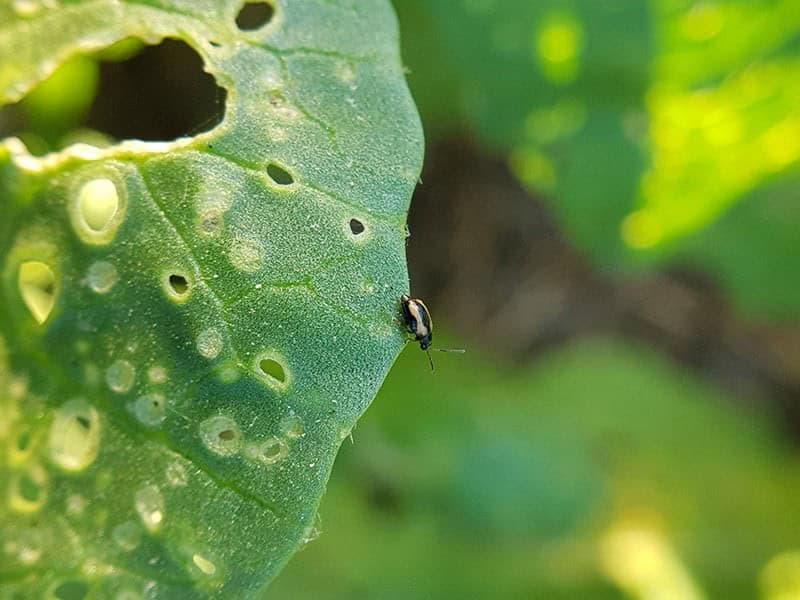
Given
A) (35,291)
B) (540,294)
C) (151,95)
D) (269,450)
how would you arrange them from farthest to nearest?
(540,294), (151,95), (35,291), (269,450)

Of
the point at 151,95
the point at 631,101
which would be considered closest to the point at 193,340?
the point at 631,101

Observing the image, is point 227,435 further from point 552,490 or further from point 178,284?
point 552,490

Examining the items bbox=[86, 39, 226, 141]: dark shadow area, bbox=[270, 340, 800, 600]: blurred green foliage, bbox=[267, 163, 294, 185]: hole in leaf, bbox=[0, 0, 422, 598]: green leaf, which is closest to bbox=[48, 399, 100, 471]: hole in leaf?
bbox=[0, 0, 422, 598]: green leaf

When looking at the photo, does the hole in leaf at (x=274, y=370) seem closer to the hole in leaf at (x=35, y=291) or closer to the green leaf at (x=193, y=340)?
the green leaf at (x=193, y=340)

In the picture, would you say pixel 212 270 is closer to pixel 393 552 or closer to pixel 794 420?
pixel 393 552

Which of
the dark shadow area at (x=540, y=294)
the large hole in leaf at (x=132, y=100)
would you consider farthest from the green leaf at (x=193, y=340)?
the dark shadow area at (x=540, y=294)
